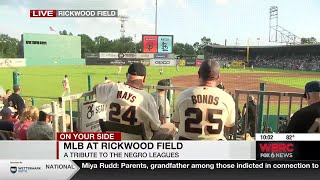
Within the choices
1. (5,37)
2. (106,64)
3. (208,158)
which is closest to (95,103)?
(106,64)

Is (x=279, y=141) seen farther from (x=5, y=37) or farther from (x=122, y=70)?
(x=5, y=37)

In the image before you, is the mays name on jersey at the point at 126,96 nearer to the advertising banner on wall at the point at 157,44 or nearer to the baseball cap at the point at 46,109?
the advertising banner on wall at the point at 157,44

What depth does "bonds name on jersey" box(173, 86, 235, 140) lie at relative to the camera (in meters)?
2.26

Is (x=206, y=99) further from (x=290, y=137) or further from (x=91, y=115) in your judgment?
(x=91, y=115)

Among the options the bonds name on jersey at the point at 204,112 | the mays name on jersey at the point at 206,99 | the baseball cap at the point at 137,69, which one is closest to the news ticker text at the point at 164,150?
the bonds name on jersey at the point at 204,112

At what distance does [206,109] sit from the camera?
226 centimetres

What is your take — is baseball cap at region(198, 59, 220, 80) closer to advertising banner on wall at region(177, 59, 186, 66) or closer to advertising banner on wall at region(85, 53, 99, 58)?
advertising banner on wall at region(177, 59, 186, 66)

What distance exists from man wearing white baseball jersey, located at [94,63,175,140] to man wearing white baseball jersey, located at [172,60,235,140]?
242 mm

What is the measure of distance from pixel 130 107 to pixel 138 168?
0.46 meters

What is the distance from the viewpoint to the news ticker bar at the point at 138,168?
2.47 meters

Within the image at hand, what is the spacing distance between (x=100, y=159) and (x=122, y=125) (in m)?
0.30

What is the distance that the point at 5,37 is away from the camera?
2465mm

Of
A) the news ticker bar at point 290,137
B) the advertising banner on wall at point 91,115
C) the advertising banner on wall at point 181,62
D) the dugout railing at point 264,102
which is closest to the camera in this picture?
the news ticker bar at point 290,137

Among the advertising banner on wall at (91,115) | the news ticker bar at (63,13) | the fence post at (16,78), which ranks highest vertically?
the news ticker bar at (63,13)
